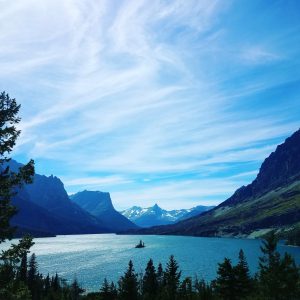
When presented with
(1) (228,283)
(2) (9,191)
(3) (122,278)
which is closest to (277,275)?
(1) (228,283)

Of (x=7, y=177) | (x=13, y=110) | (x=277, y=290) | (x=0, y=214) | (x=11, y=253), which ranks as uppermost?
(x=13, y=110)

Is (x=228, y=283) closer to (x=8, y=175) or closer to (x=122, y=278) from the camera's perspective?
(x=122, y=278)

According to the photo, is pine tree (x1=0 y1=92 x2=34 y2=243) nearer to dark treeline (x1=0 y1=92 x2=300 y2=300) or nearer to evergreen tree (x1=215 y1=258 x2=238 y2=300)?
dark treeline (x1=0 y1=92 x2=300 y2=300)

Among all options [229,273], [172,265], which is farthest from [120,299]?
[229,273]

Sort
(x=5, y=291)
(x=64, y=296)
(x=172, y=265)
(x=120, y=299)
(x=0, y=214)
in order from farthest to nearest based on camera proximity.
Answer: (x=64, y=296), (x=172, y=265), (x=120, y=299), (x=0, y=214), (x=5, y=291)

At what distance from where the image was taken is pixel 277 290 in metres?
78.4

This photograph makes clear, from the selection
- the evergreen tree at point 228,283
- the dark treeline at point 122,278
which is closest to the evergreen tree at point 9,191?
the dark treeline at point 122,278

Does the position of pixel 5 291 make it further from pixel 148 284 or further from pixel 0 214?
pixel 148 284

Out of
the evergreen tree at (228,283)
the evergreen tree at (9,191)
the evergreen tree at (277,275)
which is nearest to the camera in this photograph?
the evergreen tree at (9,191)

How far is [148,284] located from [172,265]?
62.7ft

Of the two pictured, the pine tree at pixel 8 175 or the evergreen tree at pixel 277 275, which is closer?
the pine tree at pixel 8 175

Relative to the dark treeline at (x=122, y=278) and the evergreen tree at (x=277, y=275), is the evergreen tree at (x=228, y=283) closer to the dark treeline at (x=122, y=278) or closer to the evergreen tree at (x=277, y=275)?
the dark treeline at (x=122, y=278)

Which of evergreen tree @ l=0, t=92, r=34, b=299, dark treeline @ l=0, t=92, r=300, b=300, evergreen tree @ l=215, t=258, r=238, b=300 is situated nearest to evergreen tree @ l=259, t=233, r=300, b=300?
dark treeline @ l=0, t=92, r=300, b=300

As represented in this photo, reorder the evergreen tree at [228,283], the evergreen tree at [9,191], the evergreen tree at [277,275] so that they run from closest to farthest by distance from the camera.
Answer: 1. the evergreen tree at [9,191]
2. the evergreen tree at [228,283]
3. the evergreen tree at [277,275]
